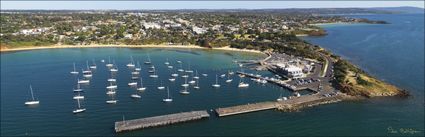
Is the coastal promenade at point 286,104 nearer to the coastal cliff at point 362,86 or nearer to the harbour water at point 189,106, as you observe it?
the harbour water at point 189,106

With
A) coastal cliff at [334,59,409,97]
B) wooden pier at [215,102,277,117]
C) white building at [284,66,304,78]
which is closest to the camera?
wooden pier at [215,102,277,117]

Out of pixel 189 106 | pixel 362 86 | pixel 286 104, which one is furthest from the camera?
pixel 362 86

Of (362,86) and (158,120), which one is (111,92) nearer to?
(158,120)

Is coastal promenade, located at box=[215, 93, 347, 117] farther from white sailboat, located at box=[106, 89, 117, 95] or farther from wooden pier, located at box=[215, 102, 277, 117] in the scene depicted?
white sailboat, located at box=[106, 89, 117, 95]

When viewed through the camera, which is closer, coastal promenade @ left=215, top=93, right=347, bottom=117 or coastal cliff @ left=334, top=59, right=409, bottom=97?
coastal promenade @ left=215, top=93, right=347, bottom=117

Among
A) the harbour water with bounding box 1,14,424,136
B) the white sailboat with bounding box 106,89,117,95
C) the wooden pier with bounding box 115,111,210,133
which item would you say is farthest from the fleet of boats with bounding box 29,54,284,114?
the wooden pier with bounding box 115,111,210,133

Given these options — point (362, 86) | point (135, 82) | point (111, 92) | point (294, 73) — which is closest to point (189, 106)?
point (111, 92)
